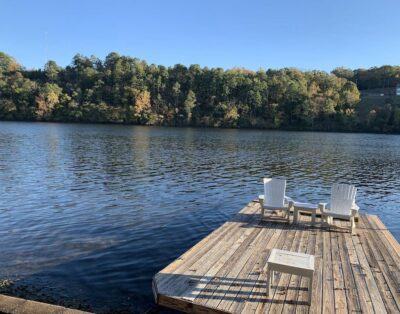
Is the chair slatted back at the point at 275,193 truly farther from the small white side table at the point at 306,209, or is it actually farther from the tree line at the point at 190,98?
the tree line at the point at 190,98

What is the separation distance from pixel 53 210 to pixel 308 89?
92.9 meters

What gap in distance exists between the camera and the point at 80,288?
6523 millimetres

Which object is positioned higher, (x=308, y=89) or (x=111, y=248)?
(x=308, y=89)

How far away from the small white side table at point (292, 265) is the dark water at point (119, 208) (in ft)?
7.30

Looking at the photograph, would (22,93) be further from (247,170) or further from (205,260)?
(205,260)

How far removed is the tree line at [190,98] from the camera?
3494 inches

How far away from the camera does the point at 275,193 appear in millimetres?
9484

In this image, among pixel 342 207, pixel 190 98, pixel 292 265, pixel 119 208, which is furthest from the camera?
pixel 190 98

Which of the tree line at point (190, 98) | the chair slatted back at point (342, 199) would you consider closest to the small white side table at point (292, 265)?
the chair slatted back at point (342, 199)

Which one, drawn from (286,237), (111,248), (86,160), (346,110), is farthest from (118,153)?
(346,110)

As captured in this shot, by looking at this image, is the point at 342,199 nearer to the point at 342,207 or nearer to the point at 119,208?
the point at 342,207

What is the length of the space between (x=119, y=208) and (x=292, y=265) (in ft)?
27.7

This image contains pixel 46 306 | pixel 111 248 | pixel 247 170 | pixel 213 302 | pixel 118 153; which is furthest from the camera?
pixel 118 153

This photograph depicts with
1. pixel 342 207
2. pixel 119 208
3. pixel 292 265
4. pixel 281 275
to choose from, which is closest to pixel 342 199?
pixel 342 207
